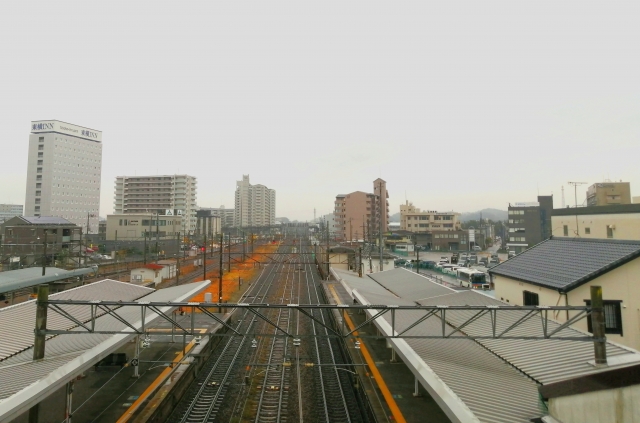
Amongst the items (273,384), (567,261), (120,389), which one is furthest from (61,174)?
(567,261)

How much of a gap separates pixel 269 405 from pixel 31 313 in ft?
23.1

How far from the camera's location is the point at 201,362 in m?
11.5

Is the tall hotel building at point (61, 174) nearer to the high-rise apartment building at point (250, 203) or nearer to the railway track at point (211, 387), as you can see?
the railway track at point (211, 387)

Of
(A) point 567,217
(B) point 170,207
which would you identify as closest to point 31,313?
(A) point 567,217

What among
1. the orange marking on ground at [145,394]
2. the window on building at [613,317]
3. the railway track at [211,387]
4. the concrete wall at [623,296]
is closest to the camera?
the orange marking on ground at [145,394]

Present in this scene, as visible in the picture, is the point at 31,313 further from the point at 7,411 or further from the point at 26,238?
the point at 26,238

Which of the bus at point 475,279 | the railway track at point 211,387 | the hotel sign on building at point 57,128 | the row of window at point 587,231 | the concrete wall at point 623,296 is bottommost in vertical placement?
the railway track at point 211,387

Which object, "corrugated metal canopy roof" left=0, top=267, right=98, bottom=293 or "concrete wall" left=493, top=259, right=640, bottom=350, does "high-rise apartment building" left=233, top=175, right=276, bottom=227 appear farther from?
"concrete wall" left=493, top=259, right=640, bottom=350

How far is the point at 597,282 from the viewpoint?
9289mm

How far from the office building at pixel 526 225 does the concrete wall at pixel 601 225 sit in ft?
94.5

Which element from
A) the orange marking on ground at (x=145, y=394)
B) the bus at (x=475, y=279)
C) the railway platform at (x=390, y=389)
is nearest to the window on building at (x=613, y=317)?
the railway platform at (x=390, y=389)

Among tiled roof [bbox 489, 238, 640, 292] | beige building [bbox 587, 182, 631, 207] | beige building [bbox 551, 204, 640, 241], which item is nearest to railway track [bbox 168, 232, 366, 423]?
tiled roof [bbox 489, 238, 640, 292]

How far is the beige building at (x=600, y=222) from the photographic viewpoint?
16031 mm

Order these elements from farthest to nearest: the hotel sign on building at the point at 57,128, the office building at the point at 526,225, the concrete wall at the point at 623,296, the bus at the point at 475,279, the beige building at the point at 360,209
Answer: the beige building at the point at 360,209, the hotel sign on building at the point at 57,128, the office building at the point at 526,225, the bus at the point at 475,279, the concrete wall at the point at 623,296
